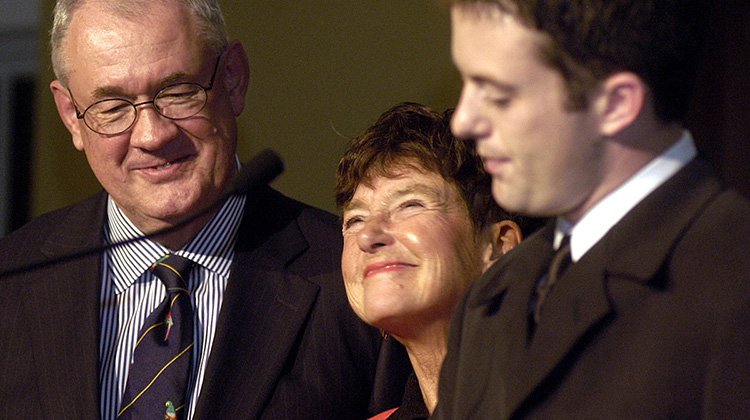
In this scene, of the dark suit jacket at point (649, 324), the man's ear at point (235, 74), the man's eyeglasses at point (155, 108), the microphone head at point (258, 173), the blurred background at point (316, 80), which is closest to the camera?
the dark suit jacket at point (649, 324)

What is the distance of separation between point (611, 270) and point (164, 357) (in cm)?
95

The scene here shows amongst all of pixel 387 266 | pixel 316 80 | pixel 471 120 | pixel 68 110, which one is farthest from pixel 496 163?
pixel 316 80

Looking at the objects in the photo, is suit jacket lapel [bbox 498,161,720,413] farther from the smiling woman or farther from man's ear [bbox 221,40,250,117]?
man's ear [bbox 221,40,250,117]

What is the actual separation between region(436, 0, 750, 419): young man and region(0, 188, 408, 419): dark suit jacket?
32.1 inches

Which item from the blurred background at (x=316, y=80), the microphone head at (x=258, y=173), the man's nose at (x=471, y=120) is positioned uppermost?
the man's nose at (x=471, y=120)

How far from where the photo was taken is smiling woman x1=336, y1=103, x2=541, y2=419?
147 cm

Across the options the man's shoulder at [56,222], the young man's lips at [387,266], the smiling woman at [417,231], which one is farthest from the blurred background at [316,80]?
the young man's lips at [387,266]

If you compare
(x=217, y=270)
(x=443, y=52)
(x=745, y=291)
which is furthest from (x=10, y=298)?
(x=745, y=291)

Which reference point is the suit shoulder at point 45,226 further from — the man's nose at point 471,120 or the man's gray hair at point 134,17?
the man's nose at point 471,120

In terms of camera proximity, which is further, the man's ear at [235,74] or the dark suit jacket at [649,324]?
the man's ear at [235,74]

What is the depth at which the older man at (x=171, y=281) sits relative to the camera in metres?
1.72

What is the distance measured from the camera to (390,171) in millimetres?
1562

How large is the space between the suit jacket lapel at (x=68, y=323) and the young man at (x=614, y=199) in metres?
0.92

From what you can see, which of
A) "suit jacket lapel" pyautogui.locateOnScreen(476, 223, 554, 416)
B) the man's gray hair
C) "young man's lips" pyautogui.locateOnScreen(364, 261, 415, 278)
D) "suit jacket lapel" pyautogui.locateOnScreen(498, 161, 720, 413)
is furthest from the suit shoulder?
"suit jacket lapel" pyautogui.locateOnScreen(498, 161, 720, 413)
